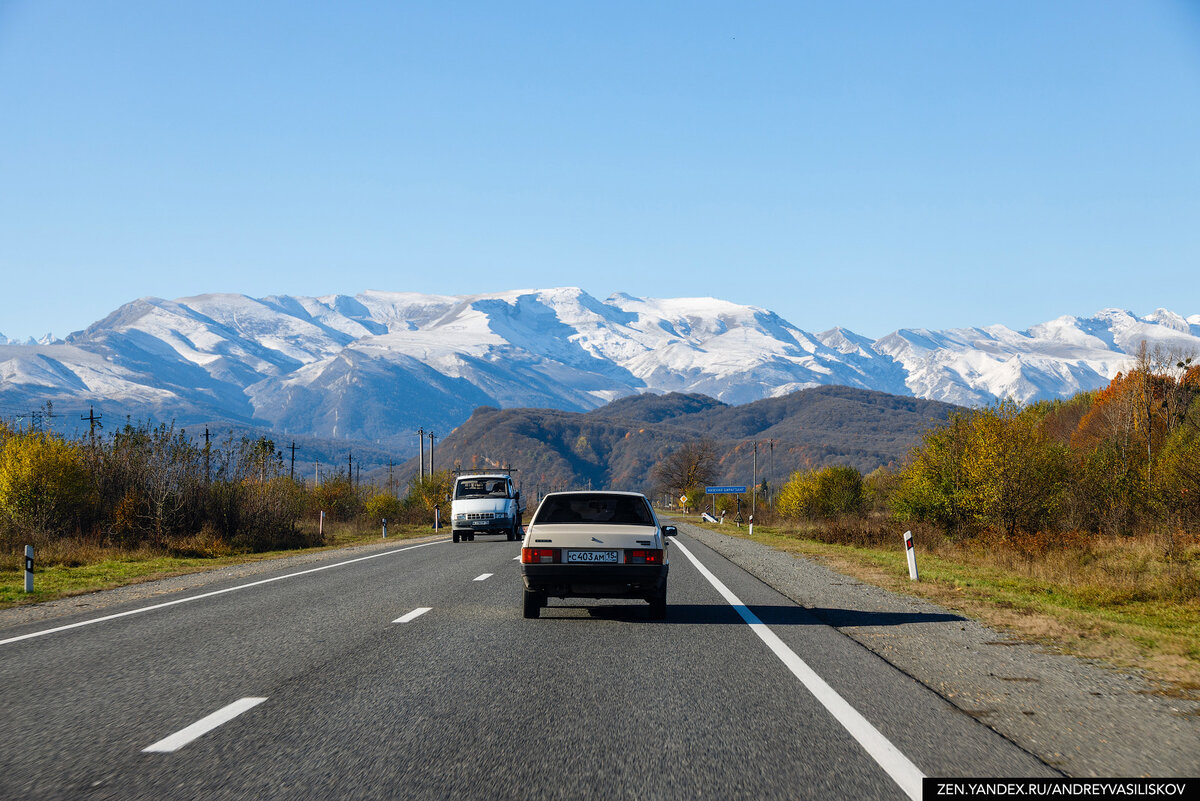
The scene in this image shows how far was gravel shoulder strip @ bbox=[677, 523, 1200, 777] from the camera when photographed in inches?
224

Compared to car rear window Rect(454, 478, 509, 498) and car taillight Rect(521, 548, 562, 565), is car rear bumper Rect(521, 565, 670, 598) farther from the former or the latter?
car rear window Rect(454, 478, 509, 498)

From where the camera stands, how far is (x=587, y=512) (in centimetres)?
1362

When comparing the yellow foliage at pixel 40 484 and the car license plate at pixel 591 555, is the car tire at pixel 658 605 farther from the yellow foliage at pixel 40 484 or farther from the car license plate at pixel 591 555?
the yellow foliage at pixel 40 484

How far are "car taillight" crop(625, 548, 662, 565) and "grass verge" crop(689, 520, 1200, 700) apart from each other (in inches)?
161

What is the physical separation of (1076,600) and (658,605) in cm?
722

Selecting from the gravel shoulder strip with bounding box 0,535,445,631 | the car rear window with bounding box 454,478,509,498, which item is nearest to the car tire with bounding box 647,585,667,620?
the gravel shoulder strip with bounding box 0,535,445,631

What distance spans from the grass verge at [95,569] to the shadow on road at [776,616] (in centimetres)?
879

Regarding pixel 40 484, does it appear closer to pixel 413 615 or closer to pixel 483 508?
pixel 483 508

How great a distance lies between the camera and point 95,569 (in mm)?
21031

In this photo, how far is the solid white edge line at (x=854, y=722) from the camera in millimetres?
5164

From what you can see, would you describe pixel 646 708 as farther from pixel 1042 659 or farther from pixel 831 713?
pixel 1042 659

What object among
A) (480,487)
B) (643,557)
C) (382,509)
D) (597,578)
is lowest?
(382,509)

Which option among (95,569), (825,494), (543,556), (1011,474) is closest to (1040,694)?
(543,556)

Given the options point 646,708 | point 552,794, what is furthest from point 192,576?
point 552,794
